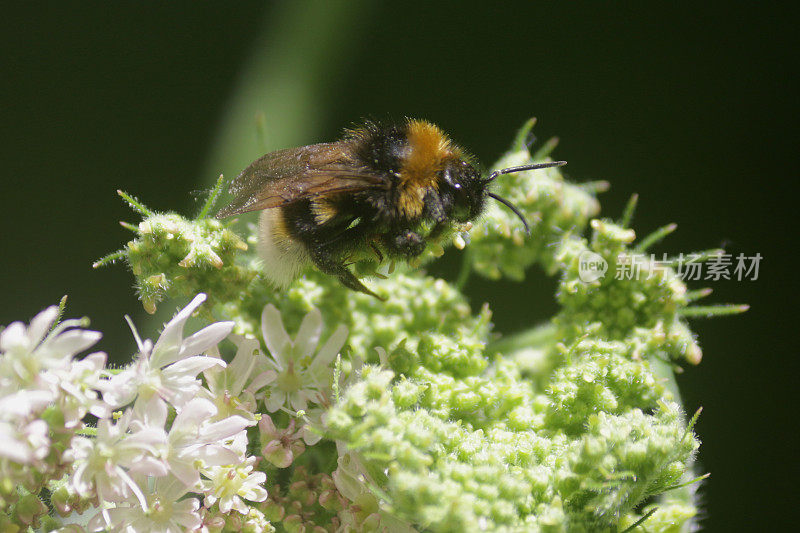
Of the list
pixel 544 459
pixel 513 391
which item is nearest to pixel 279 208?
pixel 513 391

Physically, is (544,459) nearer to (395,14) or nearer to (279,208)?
(279,208)

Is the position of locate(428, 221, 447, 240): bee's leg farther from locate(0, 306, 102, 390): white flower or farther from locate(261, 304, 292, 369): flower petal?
locate(0, 306, 102, 390): white flower

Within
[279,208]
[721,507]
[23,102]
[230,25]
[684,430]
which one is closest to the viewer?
[684,430]

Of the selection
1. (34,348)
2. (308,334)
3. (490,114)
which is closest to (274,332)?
(308,334)

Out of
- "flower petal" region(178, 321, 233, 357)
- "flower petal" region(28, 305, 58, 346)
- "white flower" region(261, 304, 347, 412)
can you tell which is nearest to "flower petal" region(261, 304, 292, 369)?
"white flower" region(261, 304, 347, 412)

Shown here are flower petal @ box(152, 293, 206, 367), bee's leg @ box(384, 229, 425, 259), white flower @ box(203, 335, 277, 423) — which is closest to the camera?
flower petal @ box(152, 293, 206, 367)

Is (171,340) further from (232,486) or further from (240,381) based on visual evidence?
(232,486)

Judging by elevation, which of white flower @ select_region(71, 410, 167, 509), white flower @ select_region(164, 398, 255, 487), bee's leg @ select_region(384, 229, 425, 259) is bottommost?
white flower @ select_region(71, 410, 167, 509)
